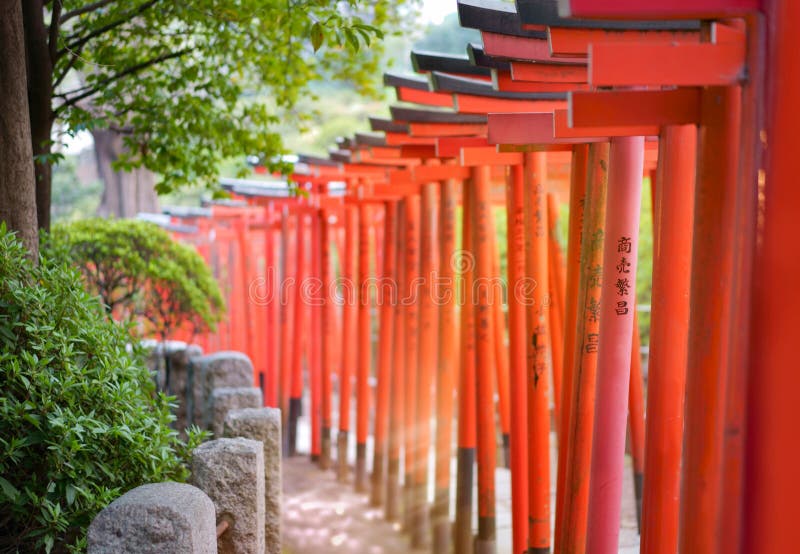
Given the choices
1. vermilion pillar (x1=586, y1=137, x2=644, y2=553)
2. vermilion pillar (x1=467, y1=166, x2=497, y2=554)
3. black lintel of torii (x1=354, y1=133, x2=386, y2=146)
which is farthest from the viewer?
black lintel of torii (x1=354, y1=133, x2=386, y2=146)

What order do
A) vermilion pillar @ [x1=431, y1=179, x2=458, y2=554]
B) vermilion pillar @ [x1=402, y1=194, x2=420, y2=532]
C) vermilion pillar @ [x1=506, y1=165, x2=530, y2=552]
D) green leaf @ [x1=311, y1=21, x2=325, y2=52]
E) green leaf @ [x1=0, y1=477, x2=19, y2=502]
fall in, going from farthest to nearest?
1. vermilion pillar @ [x1=402, y1=194, x2=420, y2=532]
2. vermilion pillar @ [x1=431, y1=179, x2=458, y2=554]
3. vermilion pillar @ [x1=506, y1=165, x2=530, y2=552]
4. green leaf @ [x1=311, y1=21, x2=325, y2=52]
5. green leaf @ [x1=0, y1=477, x2=19, y2=502]

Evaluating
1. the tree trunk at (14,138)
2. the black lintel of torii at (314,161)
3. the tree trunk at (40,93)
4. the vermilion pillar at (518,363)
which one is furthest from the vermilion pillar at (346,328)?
the tree trunk at (14,138)

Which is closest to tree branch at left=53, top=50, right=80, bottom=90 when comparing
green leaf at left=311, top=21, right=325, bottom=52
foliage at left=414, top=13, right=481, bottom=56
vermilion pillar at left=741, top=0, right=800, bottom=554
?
green leaf at left=311, top=21, right=325, bottom=52

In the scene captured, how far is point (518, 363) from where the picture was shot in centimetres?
533

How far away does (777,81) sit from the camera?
201 cm

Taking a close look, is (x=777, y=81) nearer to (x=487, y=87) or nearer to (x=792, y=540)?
(x=792, y=540)

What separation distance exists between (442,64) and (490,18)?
117 centimetres

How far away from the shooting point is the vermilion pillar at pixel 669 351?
2.89 m

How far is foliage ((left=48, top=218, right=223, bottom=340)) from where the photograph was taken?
6469 millimetres

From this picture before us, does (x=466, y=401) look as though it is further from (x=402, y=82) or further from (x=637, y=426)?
(x=402, y=82)

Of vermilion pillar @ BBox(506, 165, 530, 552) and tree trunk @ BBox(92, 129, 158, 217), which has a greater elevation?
tree trunk @ BBox(92, 129, 158, 217)

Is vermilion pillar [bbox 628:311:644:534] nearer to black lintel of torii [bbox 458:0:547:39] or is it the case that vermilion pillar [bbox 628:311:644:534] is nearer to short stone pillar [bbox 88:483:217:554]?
black lintel of torii [bbox 458:0:547:39]

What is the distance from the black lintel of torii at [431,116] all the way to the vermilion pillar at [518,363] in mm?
801

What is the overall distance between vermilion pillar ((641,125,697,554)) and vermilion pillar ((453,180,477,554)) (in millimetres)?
3369
